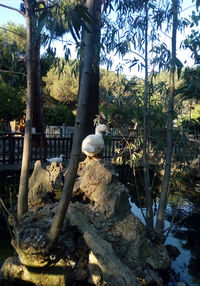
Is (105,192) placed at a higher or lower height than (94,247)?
higher

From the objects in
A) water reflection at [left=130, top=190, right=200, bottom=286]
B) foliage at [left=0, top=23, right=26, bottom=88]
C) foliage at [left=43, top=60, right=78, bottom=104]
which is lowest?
water reflection at [left=130, top=190, right=200, bottom=286]

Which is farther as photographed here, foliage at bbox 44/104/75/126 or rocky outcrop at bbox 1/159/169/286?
foliage at bbox 44/104/75/126

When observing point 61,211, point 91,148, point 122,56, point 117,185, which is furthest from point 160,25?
point 61,211

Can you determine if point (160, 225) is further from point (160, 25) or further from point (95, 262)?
point (160, 25)

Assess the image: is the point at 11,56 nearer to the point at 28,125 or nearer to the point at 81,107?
the point at 28,125

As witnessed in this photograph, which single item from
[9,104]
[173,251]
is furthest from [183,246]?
[9,104]

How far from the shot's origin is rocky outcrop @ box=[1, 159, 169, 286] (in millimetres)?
2768

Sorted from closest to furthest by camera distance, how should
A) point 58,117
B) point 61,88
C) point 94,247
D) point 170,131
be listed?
point 94,247
point 170,131
point 58,117
point 61,88

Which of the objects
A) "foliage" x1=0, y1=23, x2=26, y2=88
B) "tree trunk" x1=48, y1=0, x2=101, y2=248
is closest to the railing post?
"foliage" x1=0, y1=23, x2=26, y2=88

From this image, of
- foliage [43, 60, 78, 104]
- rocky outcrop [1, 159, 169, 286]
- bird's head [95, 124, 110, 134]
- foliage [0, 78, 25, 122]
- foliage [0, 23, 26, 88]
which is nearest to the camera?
rocky outcrop [1, 159, 169, 286]

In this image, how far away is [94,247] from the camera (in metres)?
2.81

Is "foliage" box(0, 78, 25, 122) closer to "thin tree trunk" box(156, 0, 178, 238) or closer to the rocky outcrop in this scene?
the rocky outcrop

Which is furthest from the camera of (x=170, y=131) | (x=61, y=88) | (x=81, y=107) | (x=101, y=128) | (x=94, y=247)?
(x=61, y=88)

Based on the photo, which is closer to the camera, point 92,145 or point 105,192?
point 105,192
